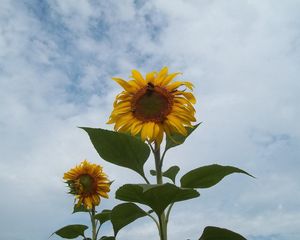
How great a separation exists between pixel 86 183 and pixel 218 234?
13.8ft

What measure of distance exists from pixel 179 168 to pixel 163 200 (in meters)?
1.32

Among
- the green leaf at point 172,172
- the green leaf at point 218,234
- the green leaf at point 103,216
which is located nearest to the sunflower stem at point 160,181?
the green leaf at point 218,234

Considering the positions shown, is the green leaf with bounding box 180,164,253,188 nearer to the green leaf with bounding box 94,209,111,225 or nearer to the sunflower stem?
the sunflower stem

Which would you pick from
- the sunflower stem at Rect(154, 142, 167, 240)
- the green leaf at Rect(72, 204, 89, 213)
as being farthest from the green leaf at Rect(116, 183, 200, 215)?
the green leaf at Rect(72, 204, 89, 213)

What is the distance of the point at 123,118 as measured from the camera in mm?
3502

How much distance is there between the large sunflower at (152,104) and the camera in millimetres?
3365

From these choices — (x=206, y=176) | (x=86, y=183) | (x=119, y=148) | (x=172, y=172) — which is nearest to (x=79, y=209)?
(x=86, y=183)

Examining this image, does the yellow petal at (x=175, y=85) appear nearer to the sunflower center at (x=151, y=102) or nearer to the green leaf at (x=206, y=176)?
the sunflower center at (x=151, y=102)

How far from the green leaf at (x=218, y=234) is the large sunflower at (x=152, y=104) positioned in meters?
0.83

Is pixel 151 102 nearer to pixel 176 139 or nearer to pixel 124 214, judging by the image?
pixel 176 139

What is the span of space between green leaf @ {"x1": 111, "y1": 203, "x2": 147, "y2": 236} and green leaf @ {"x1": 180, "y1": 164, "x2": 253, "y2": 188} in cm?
43

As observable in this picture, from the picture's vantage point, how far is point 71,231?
18.6 feet

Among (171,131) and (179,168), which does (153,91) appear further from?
(179,168)

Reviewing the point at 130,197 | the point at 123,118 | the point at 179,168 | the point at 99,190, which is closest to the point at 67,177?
the point at 99,190
